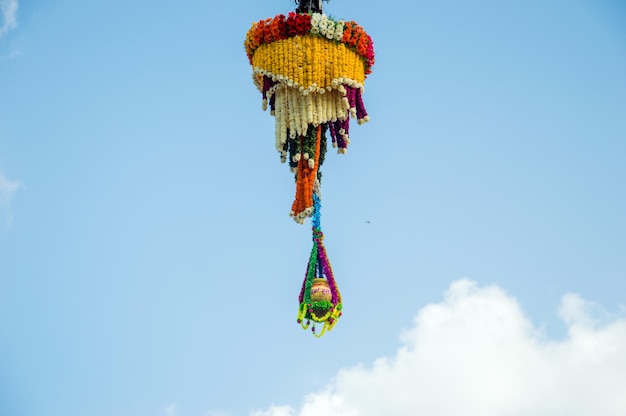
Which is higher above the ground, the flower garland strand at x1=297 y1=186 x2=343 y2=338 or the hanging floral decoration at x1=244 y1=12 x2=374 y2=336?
the hanging floral decoration at x1=244 y1=12 x2=374 y2=336

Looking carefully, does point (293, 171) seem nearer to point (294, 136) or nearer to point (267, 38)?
point (294, 136)

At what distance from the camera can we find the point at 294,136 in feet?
99.1

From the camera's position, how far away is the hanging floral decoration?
97.6 ft

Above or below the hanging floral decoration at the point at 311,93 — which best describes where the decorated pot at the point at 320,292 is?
below

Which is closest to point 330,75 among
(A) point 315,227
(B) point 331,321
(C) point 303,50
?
(C) point 303,50

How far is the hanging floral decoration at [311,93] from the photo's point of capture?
29750 mm

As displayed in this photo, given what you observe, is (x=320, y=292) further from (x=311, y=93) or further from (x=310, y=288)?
(x=311, y=93)

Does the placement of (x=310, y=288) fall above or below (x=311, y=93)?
below

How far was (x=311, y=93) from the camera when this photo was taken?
30.0m

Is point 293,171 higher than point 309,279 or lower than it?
higher

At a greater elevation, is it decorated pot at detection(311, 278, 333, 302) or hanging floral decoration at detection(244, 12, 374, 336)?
hanging floral decoration at detection(244, 12, 374, 336)

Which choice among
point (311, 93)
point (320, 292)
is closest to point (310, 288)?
point (320, 292)

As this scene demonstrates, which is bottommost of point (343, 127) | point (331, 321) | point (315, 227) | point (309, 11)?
point (331, 321)

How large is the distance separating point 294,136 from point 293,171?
0.94 meters
